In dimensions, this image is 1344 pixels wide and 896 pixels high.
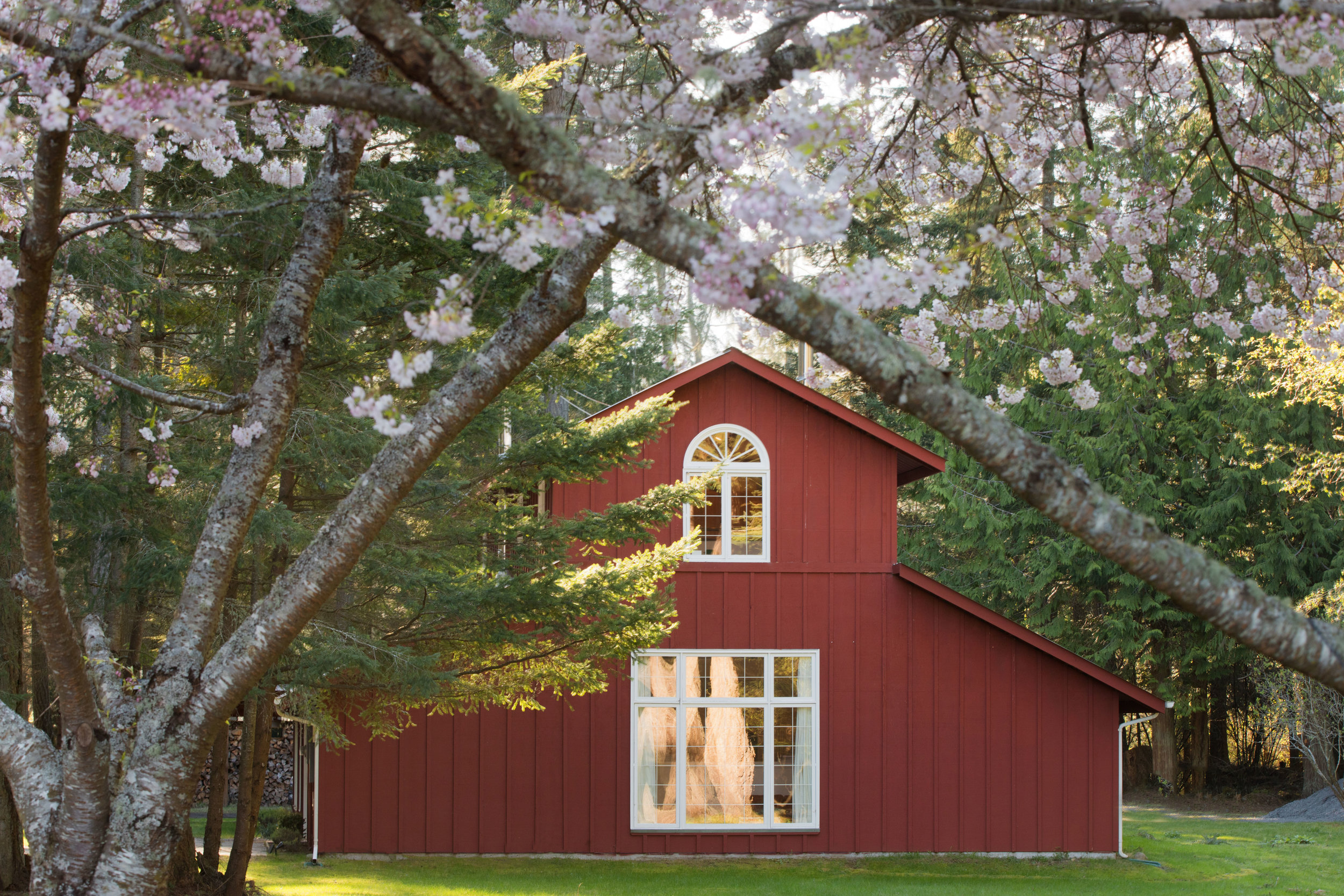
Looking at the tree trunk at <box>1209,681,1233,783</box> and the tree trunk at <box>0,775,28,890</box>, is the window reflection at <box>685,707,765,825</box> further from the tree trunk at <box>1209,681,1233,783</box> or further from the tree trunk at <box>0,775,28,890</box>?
the tree trunk at <box>1209,681,1233,783</box>

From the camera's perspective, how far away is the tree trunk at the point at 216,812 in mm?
8930

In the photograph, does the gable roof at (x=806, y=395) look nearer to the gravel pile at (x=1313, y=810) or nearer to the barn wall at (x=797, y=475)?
the barn wall at (x=797, y=475)

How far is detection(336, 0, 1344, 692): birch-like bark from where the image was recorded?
2.85 m

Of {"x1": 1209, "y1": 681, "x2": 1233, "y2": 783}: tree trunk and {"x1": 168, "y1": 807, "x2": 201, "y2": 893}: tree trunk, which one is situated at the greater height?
{"x1": 168, "y1": 807, "x2": 201, "y2": 893}: tree trunk

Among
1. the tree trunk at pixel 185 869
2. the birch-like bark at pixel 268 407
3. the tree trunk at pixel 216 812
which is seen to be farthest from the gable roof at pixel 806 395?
the birch-like bark at pixel 268 407

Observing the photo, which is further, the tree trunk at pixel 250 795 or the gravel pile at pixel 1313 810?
the gravel pile at pixel 1313 810

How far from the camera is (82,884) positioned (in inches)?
150

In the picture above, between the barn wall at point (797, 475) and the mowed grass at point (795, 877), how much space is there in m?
3.18

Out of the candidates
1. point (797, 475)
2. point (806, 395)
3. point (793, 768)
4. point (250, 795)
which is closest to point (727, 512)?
point (797, 475)

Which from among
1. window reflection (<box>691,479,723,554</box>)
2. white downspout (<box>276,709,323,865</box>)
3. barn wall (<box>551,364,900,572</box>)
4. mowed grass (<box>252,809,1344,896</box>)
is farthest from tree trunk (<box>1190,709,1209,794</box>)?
white downspout (<box>276,709,323,865</box>)

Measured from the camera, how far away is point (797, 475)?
40.4ft

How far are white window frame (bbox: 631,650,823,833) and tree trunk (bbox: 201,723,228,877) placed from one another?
160 inches

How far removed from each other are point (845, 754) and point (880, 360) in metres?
9.82

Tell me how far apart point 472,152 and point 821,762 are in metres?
7.18
